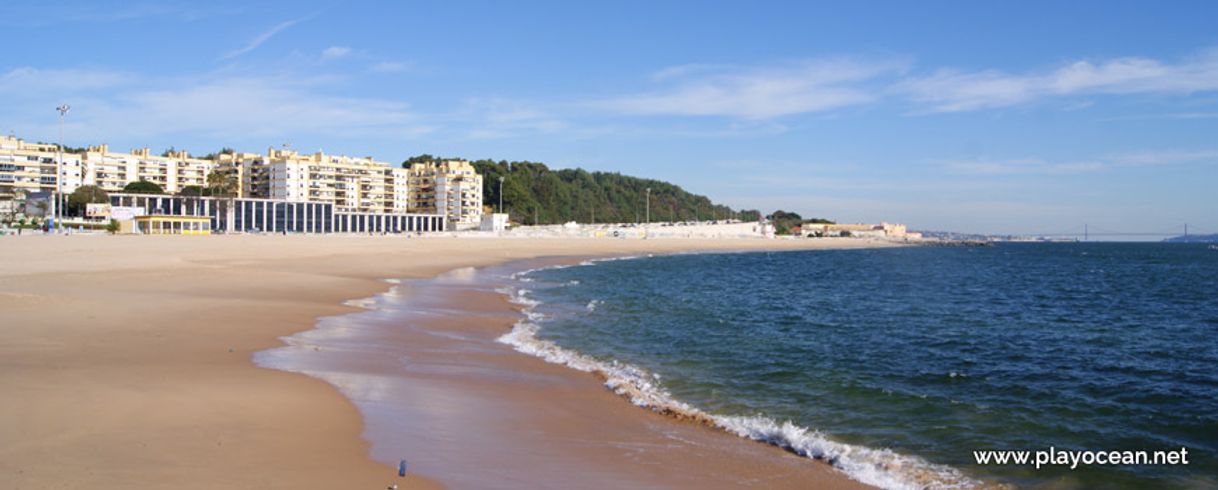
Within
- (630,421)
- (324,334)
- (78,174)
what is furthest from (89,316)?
(78,174)

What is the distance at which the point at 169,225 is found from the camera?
6838 cm

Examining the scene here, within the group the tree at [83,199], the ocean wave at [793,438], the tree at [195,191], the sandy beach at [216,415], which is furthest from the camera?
the tree at [195,191]

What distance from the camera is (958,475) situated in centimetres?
700

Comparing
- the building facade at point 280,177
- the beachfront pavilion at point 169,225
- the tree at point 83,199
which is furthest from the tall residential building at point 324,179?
the beachfront pavilion at point 169,225

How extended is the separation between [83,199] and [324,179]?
37203mm

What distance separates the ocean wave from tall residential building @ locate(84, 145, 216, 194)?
114 metres

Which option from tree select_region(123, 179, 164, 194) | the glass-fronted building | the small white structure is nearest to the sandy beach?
the glass-fronted building

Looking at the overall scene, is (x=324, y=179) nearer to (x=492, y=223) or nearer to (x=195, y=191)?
(x=195, y=191)

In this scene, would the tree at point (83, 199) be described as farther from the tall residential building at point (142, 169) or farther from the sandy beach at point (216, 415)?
the sandy beach at point (216, 415)

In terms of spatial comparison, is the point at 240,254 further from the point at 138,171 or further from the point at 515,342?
the point at 138,171

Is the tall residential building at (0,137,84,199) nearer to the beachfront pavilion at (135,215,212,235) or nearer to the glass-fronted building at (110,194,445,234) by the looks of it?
the glass-fronted building at (110,194,445,234)

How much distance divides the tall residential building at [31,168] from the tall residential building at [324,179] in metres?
20.7

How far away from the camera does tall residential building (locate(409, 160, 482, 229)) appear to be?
122 metres

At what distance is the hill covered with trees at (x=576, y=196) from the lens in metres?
125
